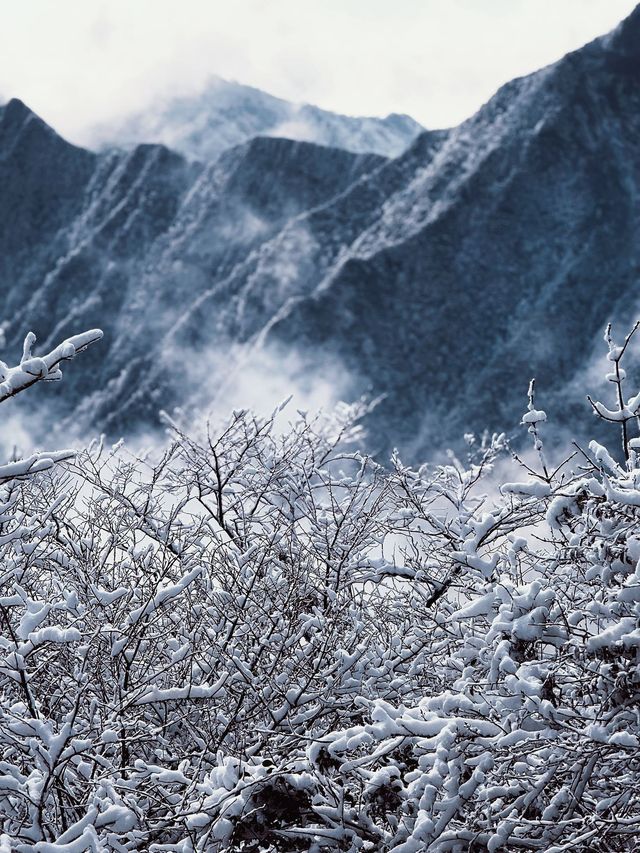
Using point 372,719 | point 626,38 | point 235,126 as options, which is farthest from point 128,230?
point 372,719

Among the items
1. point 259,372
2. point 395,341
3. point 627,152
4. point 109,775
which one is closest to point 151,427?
point 259,372

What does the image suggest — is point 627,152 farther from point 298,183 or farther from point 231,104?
point 231,104

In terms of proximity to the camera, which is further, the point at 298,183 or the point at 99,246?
the point at 99,246

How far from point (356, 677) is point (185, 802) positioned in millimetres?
1853

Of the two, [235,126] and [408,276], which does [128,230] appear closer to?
[235,126]

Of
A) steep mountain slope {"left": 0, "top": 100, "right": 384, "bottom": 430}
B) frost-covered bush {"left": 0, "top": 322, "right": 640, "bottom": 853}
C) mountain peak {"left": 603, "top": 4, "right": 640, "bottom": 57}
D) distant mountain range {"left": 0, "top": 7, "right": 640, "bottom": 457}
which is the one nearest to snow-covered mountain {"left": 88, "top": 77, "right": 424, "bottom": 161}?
steep mountain slope {"left": 0, "top": 100, "right": 384, "bottom": 430}

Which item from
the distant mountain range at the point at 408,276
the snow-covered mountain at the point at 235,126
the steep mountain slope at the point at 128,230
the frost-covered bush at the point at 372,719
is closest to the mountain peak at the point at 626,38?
the distant mountain range at the point at 408,276

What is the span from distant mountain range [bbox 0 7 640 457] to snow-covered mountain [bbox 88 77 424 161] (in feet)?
40.6

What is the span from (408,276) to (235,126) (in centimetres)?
3303

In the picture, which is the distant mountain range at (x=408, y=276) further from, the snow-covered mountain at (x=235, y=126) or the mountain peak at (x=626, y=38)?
the snow-covered mountain at (x=235, y=126)

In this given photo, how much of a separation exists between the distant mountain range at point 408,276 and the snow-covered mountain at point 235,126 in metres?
12.4

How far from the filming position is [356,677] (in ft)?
17.7

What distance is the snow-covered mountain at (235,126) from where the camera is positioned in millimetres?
69562

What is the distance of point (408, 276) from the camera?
149 ft
